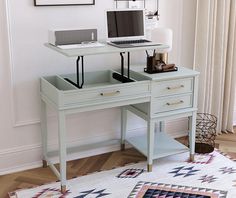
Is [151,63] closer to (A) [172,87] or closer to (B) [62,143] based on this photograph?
(A) [172,87]

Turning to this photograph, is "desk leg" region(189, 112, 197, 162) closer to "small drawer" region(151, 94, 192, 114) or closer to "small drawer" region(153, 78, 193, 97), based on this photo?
"small drawer" region(151, 94, 192, 114)

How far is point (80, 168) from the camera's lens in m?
3.21

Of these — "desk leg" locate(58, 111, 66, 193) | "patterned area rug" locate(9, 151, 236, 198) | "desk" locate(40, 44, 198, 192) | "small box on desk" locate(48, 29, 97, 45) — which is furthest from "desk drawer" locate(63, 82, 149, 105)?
"patterned area rug" locate(9, 151, 236, 198)

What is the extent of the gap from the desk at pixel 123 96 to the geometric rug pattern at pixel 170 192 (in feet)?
0.83

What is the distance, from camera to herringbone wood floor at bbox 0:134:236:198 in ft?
9.75

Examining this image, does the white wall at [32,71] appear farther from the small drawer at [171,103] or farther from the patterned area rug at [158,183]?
the small drawer at [171,103]

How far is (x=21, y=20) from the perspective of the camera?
9.64 feet

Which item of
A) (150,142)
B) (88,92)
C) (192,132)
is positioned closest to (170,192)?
(150,142)

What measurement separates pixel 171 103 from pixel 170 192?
662 millimetres

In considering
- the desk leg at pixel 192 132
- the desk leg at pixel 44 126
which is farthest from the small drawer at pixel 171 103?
the desk leg at pixel 44 126

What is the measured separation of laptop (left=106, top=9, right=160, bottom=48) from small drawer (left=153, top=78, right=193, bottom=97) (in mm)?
313

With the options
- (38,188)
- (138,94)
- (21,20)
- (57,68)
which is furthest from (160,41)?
(38,188)

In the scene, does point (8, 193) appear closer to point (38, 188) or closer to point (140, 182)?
point (38, 188)

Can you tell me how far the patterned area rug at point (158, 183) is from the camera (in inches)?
110
